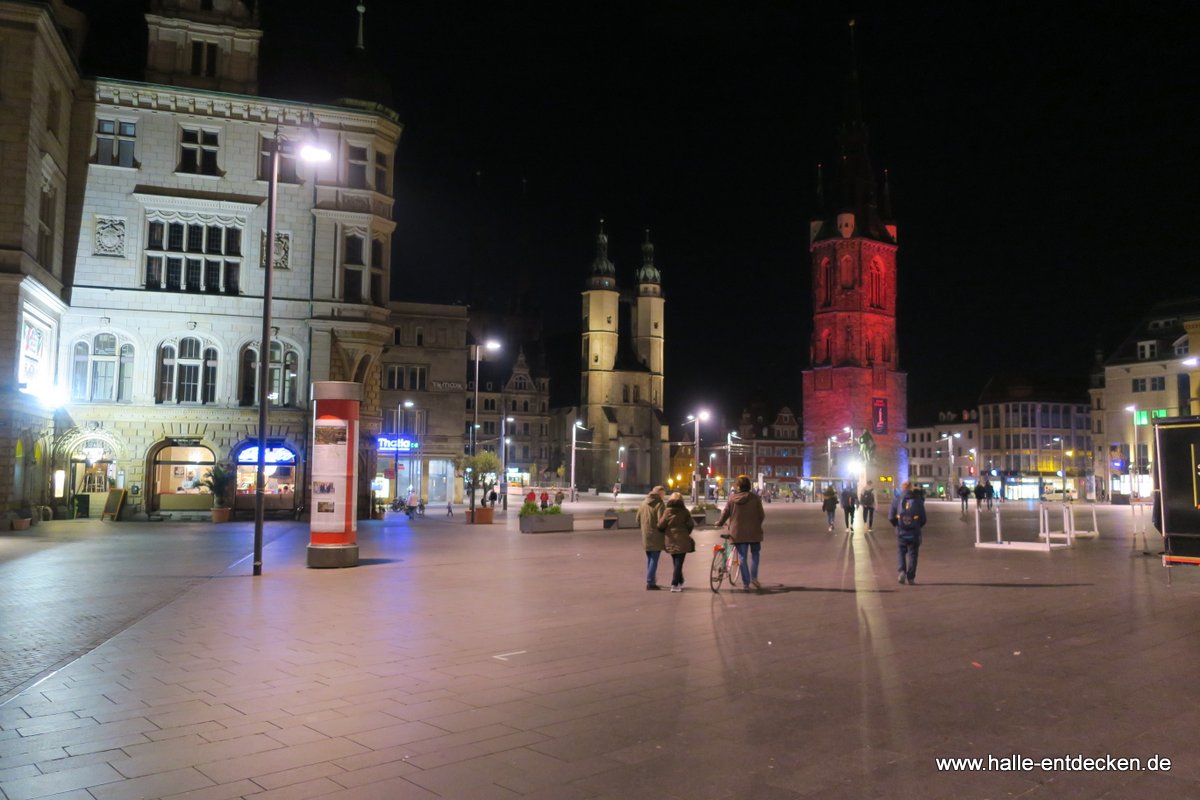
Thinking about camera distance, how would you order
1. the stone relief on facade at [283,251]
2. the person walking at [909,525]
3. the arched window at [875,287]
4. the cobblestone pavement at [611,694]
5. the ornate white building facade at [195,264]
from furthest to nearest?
1. the arched window at [875,287]
2. the stone relief on facade at [283,251]
3. the ornate white building facade at [195,264]
4. the person walking at [909,525]
5. the cobblestone pavement at [611,694]

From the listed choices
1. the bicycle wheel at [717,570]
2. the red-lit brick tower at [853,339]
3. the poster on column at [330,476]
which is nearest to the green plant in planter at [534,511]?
the poster on column at [330,476]

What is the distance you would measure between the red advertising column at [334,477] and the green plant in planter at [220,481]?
64.6 feet

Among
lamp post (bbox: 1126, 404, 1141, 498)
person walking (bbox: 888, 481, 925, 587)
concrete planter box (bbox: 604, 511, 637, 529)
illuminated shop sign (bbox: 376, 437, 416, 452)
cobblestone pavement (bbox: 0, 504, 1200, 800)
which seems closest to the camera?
cobblestone pavement (bbox: 0, 504, 1200, 800)

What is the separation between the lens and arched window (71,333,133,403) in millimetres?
36344

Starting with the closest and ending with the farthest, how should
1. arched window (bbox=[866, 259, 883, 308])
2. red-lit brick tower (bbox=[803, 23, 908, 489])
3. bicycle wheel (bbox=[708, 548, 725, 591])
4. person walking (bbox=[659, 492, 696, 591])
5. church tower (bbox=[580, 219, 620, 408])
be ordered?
person walking (bbox=[659, 492, 696, 591]), bicycle wheel (bbox=[708, 548, 725, 591]), red-lit brick tower (bbox=[803, 23, 908, 489]), arched window (bbox=[866, 259, 883, 308]), church tower (bbox=[580, 219, 620, 408])

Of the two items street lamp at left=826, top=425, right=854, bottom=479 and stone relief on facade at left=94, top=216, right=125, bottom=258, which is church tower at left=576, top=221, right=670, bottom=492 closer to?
street lamp at left=826, top=425, right=854, bottom=479

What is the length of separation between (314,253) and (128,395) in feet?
30.9

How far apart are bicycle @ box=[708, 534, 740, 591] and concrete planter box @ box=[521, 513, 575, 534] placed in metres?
16.2

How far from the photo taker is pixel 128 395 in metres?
37.1

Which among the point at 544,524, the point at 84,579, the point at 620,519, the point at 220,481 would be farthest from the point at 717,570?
the point at 220,481

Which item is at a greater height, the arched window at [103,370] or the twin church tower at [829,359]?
the twin church tower at [829,359]

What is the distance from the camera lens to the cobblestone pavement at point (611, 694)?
19.3ft

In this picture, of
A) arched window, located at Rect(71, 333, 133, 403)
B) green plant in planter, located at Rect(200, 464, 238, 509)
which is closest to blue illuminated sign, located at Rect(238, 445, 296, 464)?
green plant in planter, located at Rect(200, 464, 238, 509)

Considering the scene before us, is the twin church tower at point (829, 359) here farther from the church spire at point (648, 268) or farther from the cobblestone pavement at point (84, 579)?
the cobblestone pavement at point (84, 579)
